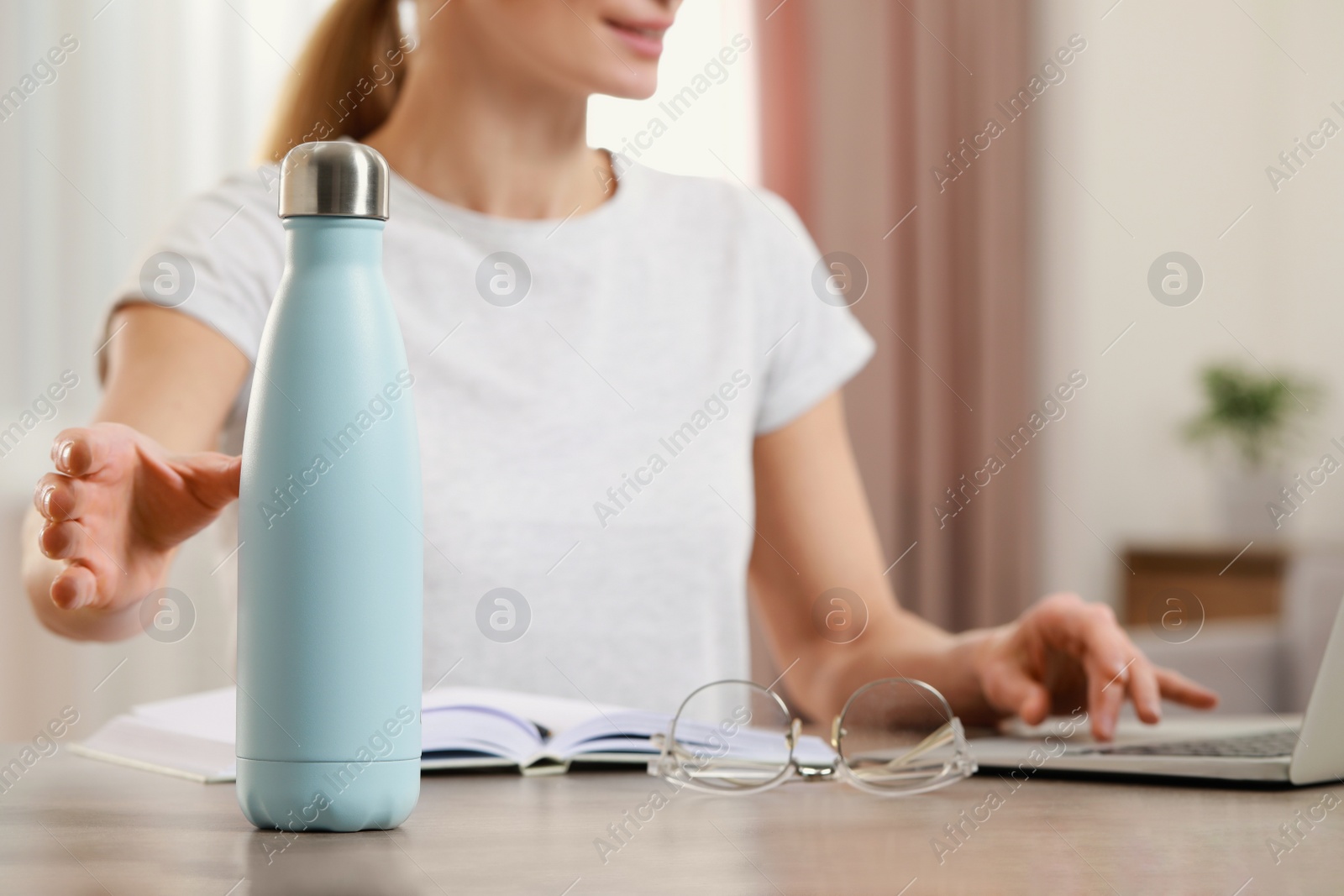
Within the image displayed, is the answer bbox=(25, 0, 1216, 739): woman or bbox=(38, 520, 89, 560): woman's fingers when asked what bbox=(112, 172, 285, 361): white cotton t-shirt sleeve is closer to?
bbox=(25, 0, 1216, 739): woman

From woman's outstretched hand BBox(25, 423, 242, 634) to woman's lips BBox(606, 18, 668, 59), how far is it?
2.42ft

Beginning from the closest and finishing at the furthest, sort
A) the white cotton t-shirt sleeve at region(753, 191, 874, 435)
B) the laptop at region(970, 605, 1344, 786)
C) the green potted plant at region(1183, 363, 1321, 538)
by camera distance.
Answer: the laptop at region(970, 605, 1344, 786) < the white cotton t-shirt sleeve at region(753, 191, 874, 435) < the green potted plant at region(1183, 363, 1321, 538)

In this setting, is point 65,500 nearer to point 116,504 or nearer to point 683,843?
point 116,504

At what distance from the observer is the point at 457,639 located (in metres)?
1.22

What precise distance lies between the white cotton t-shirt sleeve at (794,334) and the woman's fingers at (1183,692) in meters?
0.59

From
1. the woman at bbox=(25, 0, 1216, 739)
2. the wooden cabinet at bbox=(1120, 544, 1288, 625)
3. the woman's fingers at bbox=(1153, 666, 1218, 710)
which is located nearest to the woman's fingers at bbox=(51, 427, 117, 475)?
the woman at bbox=(25, 0, 1216, 739)

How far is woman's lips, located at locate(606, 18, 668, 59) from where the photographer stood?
1.13 m

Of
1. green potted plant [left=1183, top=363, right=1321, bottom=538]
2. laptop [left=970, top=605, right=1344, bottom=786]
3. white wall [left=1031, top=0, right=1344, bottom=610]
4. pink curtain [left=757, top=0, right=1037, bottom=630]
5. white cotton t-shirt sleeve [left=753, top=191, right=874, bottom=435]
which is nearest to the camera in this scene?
laptop [left=970, top=605, right=1344, bottom=786]

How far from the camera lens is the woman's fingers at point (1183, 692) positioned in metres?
0.87

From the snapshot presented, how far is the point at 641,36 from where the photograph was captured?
3.78ft

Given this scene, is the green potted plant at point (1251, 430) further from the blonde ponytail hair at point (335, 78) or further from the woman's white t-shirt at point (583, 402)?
the blonde ponytail hair at point (335, 78)

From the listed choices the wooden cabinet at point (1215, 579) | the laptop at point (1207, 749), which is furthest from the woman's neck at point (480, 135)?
the wooden cabinet at point (1215, 579)

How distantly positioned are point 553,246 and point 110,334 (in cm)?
45

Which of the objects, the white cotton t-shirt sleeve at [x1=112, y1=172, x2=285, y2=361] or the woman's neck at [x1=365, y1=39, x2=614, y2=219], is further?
the woman's neck at [x1=365, y1=39, x2=614, y2=219]
